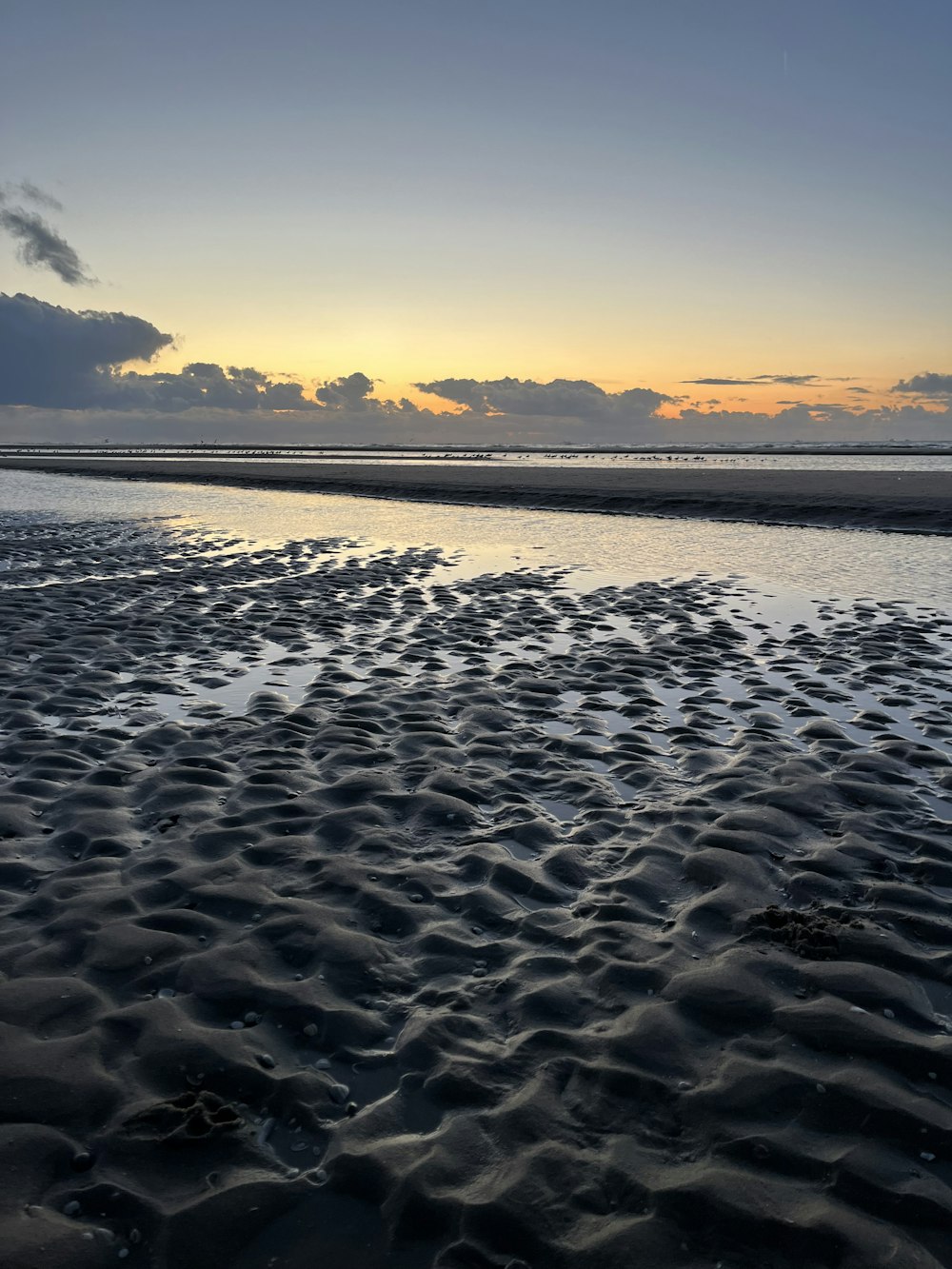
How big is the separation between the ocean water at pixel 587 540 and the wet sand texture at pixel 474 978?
9.89m

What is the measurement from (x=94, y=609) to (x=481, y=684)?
29.7 ft

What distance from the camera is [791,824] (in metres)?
7.29

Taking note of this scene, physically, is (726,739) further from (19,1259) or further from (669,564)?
(669,564)

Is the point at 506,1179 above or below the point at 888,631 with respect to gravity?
below

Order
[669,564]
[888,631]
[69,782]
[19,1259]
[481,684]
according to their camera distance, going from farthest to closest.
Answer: [669,564]
[888,631]
[481,684]
[69,782]
[19,1259]

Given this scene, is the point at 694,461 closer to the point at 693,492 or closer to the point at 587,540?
the point at 693,492

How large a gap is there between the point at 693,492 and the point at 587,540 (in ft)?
46.8

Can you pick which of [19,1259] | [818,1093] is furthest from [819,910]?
[19,1259]

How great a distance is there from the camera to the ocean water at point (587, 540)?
20453 mm

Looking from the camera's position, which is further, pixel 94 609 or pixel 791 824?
pixel 94 609

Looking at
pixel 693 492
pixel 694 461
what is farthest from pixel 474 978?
pixel 694 461

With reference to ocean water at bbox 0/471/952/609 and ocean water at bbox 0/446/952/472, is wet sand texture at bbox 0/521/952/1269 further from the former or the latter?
ocean water at bbox 0/446/952/472

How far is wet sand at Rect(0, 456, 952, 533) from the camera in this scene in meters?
32.7

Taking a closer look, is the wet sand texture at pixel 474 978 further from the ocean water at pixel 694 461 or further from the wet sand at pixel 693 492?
the ocean water at pixel 694 461
